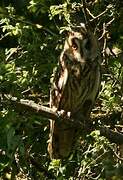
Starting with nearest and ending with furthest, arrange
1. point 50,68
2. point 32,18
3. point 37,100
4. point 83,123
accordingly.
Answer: point 83,123 → point 50,68 → point 37,100 → point 32,18

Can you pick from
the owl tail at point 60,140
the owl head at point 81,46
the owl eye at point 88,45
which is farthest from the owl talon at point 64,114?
the owl eye at point 88,45

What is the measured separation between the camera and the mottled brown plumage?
3.86 metres

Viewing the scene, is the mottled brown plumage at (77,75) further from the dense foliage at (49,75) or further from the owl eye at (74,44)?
the dense foliage at (49,75)

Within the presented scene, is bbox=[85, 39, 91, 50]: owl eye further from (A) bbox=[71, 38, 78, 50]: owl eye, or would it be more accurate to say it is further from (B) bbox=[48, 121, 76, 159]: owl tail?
(B) bbox=[48, 121, 76, 159]: owl tail

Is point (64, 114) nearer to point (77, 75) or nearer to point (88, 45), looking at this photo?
point (77, 75)

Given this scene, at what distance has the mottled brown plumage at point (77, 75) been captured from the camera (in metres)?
3.86

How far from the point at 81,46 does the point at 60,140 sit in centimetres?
84

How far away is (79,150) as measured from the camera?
4.76 m

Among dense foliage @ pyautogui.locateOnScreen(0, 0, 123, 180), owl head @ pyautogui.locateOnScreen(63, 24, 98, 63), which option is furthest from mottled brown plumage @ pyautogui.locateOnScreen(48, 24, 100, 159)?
dense foliage @ pyautogui.locateOnScreen(0, 0, 123, 180)

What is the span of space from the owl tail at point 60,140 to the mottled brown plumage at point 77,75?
7 cm

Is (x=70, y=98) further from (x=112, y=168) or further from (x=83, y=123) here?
(x=112, y=168)

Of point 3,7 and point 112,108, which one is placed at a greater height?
point 3,7

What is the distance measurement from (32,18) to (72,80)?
4.63 feet

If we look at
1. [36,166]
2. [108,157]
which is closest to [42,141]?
[36,166]
